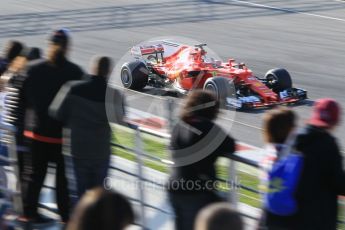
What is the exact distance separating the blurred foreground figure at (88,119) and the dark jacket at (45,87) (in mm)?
187

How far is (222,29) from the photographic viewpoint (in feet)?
71.9

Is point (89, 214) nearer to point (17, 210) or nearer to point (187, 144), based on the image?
point (187, 144)

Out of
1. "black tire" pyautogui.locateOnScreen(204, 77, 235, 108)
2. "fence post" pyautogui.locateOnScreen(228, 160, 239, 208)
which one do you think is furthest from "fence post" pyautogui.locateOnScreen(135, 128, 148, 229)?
"black tire" pyautogui.locateOnScreen(204, 77, 235, 108)

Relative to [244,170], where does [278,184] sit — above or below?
above

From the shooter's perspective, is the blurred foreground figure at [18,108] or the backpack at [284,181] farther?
the blurred foreground figure at [18,108]

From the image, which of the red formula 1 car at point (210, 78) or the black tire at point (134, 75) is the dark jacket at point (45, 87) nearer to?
the red formula 1 car at point (210, 78)

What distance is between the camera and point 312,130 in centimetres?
478

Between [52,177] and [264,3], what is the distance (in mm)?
18396

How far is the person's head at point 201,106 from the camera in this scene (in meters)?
5.14

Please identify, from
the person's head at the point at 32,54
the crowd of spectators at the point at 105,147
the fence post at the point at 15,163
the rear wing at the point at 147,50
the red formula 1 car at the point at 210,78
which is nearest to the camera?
the crowd of spectators at the point at 105,147

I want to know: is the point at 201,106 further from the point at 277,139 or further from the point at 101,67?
the point at 101,67

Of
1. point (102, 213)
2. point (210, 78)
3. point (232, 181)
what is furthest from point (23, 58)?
point (210, 78)

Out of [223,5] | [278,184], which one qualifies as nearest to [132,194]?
[278,184]

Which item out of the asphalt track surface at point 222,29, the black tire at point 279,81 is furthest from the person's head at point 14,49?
the black tire at point 279,81
